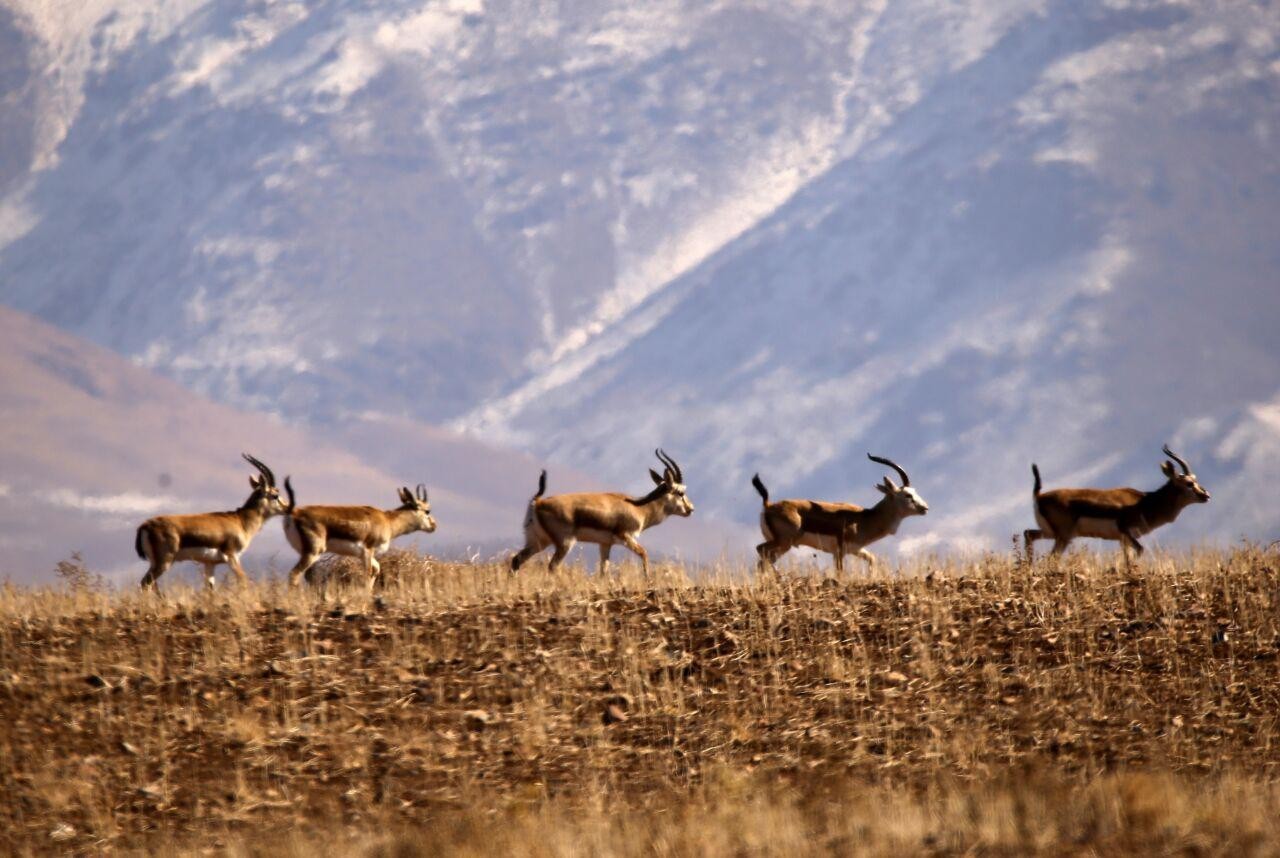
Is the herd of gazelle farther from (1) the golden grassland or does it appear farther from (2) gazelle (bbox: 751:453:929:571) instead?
(1) the golden grassland

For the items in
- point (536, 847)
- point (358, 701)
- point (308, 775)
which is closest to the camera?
point (536, 847)

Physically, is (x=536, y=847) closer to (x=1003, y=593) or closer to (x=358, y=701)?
(x=358, y=701)

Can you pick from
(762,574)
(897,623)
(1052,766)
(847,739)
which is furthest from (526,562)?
(1052,766)

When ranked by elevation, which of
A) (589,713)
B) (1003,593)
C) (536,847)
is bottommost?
(536,847)

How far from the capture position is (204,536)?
2550 centimetres

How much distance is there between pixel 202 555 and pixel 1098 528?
48.2ft

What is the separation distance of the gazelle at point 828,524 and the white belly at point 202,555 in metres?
8.71

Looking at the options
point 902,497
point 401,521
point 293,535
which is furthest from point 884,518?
point 293,535

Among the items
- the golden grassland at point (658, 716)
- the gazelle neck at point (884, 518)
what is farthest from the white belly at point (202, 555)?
the gazelle neck at point (884, 518)

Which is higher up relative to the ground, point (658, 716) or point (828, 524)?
point (828, 524)

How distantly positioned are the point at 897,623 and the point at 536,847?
7.12 meters

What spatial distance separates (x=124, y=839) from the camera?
51.5ft

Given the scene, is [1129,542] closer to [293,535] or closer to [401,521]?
[401,521]

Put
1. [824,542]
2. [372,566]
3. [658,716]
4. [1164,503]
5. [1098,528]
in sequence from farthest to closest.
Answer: [1164,503] → [824,542] → [1098,528] → [372,566] → [658,716]
